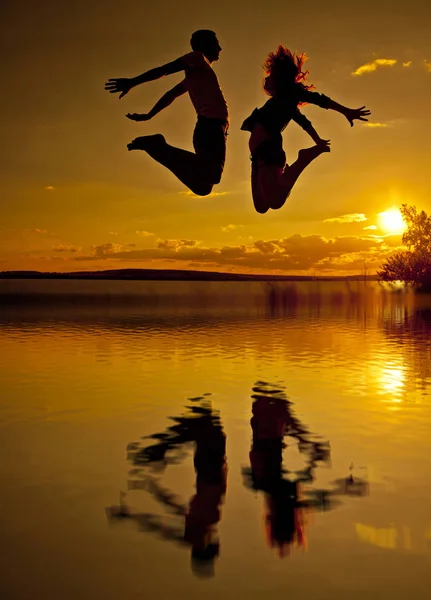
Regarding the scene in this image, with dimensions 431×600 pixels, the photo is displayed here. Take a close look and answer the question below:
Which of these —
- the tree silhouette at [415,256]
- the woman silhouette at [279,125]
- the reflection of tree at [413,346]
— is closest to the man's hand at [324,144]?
the woman silhouette at [279,125]

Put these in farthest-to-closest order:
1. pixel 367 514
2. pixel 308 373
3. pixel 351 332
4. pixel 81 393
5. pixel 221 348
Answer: pixel 351 332 → pixel 221 348 → pixel 308 373 → pixel 81 393 → pixel 367 514

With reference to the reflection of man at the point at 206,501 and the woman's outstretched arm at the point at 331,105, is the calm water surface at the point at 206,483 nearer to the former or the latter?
the reflection of man at the point at 206,501

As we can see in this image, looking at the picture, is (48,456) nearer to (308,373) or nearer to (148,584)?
(148,584)

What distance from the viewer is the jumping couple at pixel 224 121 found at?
944 cm

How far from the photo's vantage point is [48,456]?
10070 millimetres

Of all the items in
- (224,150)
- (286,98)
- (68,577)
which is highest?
(286,98)

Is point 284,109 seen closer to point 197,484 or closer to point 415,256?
point 197,484

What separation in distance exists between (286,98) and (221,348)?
50.0ft

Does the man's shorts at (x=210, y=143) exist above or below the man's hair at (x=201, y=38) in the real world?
below

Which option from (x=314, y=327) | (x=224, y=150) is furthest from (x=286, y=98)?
(x=314, y=327)

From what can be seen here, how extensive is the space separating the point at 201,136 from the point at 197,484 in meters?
4.20

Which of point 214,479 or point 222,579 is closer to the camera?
point 222,579

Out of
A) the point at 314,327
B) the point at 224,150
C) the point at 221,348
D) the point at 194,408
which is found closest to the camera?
the point at 224,150

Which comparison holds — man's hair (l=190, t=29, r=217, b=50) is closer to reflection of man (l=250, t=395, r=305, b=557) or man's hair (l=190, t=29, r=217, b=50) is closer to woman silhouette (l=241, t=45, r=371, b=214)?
woman silhouette (l=241, t=45, r=371, b=214)
